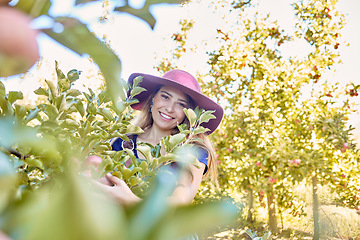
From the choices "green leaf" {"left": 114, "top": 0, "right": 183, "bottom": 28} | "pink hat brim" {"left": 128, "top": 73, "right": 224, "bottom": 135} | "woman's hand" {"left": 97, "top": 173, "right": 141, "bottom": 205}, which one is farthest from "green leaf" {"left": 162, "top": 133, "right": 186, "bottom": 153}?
"pink hat brim" {"left": 128, "top": 73, "right": 224, "bottom": 135}

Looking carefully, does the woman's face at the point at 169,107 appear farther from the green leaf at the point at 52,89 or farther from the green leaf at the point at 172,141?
the green leaf at the point at 52,89

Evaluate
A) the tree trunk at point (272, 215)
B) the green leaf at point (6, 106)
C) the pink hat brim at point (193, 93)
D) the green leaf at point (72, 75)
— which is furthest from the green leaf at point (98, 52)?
the tree trunk at point (272, 215)

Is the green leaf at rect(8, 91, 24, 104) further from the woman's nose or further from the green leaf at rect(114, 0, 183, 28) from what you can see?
the woman's nose

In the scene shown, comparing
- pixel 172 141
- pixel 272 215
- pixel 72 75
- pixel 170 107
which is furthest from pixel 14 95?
pixel 272 215

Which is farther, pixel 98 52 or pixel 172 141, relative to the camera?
pixel 172 141

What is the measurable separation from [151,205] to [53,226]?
4 centimetres

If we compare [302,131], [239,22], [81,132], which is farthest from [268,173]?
[81,132]

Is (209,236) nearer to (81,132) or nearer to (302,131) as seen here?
(302,131)

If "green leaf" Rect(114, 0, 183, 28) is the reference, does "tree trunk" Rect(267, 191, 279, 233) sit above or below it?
above

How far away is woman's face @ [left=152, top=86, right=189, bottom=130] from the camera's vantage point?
1.93 metres

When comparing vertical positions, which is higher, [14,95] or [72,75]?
[72,75]

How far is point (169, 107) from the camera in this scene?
1.91 meters

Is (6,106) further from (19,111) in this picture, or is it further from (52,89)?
(52,89)

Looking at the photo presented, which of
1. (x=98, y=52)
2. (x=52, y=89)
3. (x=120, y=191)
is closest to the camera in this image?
(x=98, y=52)
